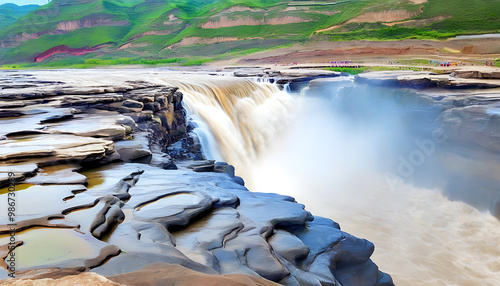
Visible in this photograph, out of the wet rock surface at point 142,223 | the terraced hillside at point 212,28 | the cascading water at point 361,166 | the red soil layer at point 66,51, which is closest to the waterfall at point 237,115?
the cascading water at point 361,166

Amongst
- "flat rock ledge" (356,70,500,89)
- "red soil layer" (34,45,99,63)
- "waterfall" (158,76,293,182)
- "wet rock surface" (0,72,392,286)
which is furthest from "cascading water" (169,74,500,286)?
"red soil layer" (34,45,99,63)

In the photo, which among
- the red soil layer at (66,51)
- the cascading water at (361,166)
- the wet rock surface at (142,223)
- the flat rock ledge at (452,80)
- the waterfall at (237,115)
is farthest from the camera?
the red soil layer at (66,51)

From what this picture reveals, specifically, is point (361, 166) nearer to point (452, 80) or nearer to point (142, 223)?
point (452, 80)

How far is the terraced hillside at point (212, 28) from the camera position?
44.1m

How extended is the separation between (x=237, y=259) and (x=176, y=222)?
826 mm

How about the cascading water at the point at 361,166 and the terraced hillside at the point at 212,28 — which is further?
the terraced hillside at the point at 212,28

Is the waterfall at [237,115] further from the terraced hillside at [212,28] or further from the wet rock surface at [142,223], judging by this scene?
the terraced hillside at [212,28]

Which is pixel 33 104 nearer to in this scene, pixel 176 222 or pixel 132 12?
pixel 176 222

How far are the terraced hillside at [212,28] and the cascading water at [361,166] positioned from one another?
28.2 m

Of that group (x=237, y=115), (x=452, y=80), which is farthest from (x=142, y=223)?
(x=452, y=80)

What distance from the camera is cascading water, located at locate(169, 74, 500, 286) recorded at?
8523mm

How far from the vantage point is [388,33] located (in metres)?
42.9

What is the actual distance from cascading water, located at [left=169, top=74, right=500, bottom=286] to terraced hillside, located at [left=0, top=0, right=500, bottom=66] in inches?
1109

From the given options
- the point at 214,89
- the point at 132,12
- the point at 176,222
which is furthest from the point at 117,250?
the point at 132,12
